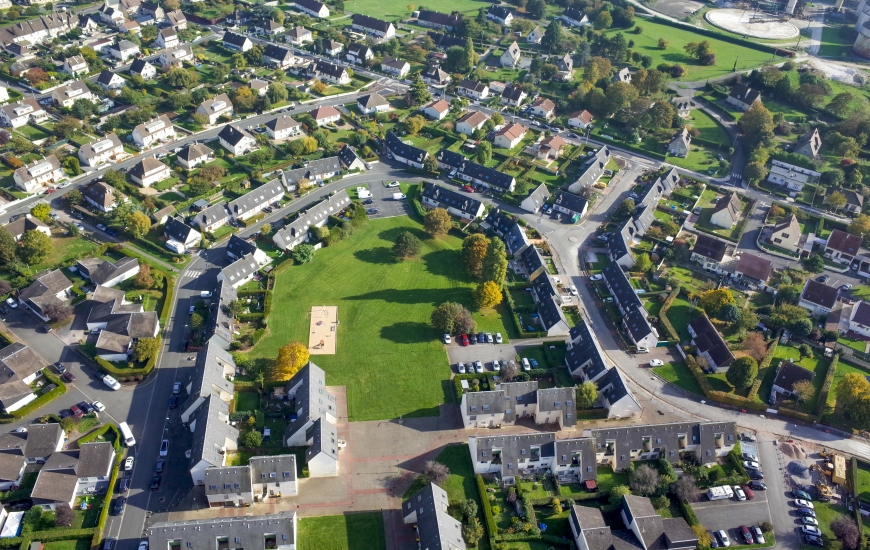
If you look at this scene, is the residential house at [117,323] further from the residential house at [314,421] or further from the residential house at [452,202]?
the residential house at [452,202]

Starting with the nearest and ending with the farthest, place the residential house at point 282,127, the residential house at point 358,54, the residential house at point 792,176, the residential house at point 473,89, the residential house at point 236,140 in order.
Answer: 1. the residential house at point 236,140
2. the residential house at point 792,176
3. the residential house at point 282,127
4. the residential house at point 473,89
5. the residential house at point 358,54

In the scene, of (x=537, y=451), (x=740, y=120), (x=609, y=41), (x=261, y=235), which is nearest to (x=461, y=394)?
(x=537, y=451)

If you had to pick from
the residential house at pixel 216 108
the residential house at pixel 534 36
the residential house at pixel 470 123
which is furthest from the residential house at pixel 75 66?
the residential house at pixel 534 36

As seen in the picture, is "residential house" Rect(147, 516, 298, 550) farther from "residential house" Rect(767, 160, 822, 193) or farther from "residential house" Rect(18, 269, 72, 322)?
"residential house" Rect(767, 160, 822, 193)

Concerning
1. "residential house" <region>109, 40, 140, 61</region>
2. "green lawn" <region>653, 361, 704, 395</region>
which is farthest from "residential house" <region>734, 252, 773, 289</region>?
"residential house" <region>109, 40, 140, 61</region>

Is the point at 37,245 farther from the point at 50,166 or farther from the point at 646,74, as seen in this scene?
the point at 646,74

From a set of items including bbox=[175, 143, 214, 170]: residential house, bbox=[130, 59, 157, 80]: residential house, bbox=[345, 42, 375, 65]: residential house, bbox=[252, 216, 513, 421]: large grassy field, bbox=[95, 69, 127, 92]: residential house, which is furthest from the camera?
bbox=[345, 42, 375, 65]: residential house
